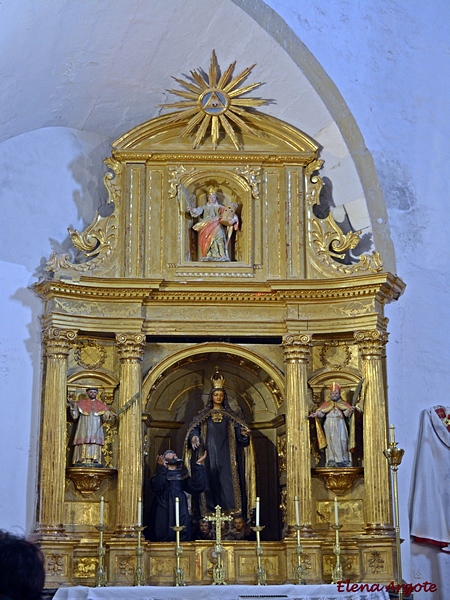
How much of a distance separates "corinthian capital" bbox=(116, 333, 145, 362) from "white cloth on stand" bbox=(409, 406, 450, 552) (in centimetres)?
320

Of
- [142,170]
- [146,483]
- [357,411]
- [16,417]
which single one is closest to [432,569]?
[357,411]

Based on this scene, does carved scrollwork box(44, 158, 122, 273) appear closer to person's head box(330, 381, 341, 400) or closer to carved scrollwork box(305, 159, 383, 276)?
carved scrollwork box(305, 159, 383, 276)

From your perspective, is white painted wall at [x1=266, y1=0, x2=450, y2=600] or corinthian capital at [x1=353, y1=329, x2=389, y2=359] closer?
corinthian capital at [x1=353, y1=329, x2=389, y2=359]

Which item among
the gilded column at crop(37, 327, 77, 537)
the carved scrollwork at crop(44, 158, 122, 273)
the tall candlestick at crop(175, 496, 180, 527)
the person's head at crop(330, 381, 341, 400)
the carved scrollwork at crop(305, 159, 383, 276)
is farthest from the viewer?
the carved scrollwork at crop(44, 158, 122, 273)

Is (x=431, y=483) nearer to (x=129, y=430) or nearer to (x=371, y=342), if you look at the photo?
(x=371, y=342)

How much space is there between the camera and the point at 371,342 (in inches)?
394

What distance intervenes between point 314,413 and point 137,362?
6.54ft

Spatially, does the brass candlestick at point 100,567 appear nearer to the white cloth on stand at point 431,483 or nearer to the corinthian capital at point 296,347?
the corinthian capital at point 296,347

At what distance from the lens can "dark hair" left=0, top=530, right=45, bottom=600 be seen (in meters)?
2.54

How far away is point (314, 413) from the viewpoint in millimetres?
9992

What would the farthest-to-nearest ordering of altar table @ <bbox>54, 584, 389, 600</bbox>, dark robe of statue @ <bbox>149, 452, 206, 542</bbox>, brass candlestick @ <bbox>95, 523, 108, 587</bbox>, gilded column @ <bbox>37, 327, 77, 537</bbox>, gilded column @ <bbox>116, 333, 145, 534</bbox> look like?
dark robe of statue @ <bbox>149, 452, 206, 542</bbox> < gilded column @ <bbox>116, 333, 145, 534</bbox> < gilded column @ <bbox>37, 327, 77, 537</bbox> < brass candlestick @ <bbox>95, 523, 108, 587</bbox> < altar table @ <bbox>54, 584, 389, 600</bbox>

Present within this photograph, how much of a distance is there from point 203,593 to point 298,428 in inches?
83.8

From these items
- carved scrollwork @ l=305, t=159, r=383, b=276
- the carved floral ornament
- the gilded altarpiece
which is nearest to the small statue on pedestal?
the gilded altarpiece

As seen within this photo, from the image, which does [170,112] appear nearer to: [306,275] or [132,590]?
[306,275]
